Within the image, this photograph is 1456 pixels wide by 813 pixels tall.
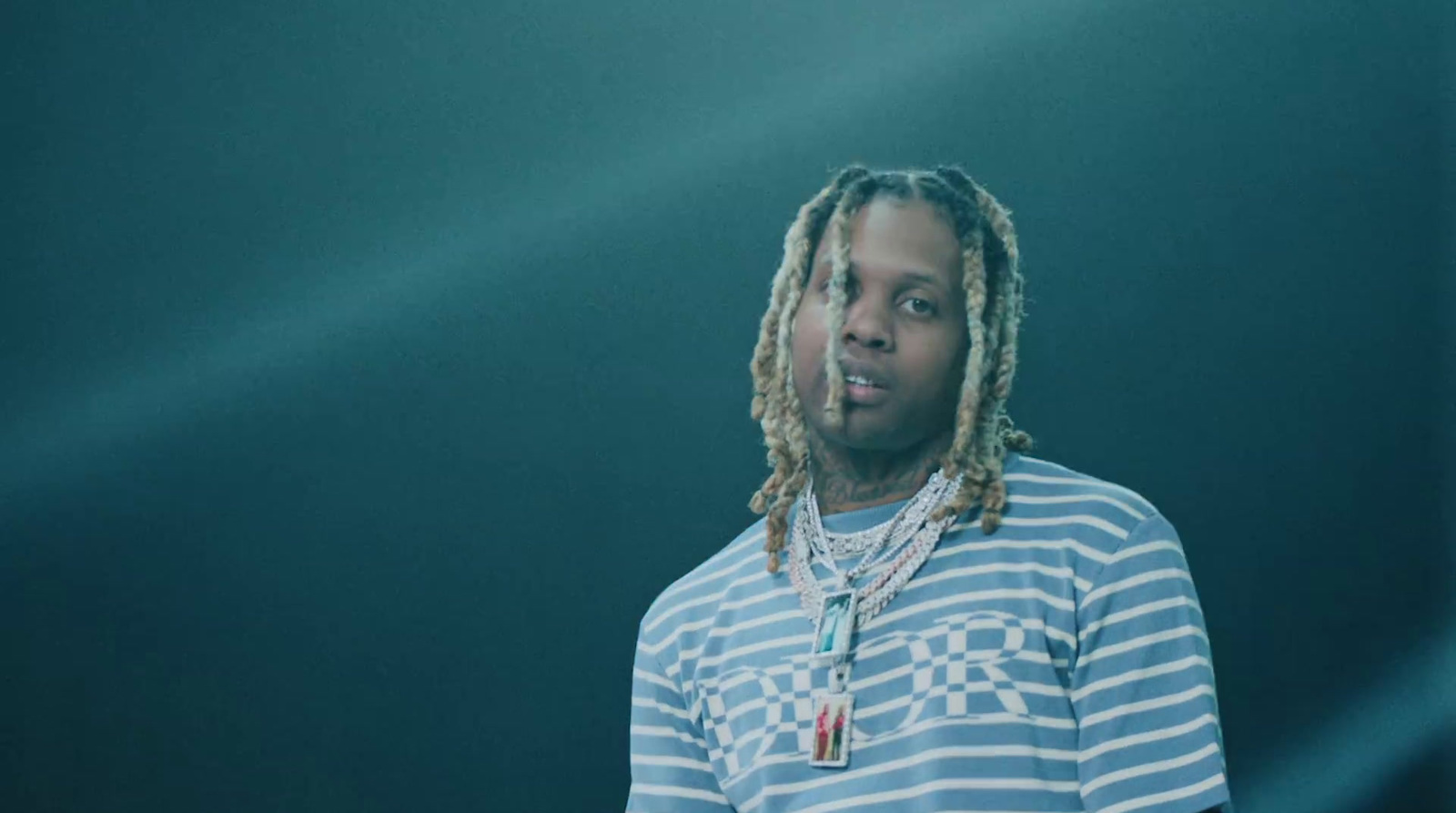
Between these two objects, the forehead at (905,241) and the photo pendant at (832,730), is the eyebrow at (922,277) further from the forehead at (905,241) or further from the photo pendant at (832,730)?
the photo pendant at (832,730)

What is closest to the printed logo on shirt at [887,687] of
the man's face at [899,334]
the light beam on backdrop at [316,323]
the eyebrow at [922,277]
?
the man's face at [899,334]

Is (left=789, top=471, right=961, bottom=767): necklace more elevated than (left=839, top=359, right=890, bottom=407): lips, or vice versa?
(left=839, top=359, right=890, bottom=407): lips

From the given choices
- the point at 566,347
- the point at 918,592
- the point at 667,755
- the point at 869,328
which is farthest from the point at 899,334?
the point at 566,347

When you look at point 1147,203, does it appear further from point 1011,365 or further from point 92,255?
point 92,255

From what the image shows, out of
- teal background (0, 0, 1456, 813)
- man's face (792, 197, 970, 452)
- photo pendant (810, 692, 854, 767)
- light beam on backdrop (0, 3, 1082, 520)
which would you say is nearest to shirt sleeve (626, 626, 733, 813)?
photo pendant (810, 692, 854, 767)

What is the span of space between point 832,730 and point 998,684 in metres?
0.18

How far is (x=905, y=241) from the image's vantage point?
1.56 meters

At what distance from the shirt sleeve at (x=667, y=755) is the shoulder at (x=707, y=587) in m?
0.04

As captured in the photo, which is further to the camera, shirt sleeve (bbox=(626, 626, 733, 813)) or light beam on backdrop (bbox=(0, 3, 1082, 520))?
light beam on backdrop (bbox=(0, 3, 1082, 520))

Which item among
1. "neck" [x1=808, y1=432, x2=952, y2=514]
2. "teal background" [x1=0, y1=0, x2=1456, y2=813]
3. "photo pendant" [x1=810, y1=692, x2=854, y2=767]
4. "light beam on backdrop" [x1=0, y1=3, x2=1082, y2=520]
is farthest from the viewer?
"light beam on backdrop" [x1=0, y1=3, x2=1082, y2=520]

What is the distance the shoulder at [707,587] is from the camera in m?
1.65

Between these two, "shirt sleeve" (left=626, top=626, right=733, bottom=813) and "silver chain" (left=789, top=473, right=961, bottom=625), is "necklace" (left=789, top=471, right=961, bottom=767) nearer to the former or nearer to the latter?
"silver chain" (left=789, top=473, right=961, bottom=625)

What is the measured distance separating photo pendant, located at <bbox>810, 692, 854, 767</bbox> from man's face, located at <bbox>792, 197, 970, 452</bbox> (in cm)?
27

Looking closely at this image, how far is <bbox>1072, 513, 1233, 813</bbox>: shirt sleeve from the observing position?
4.34 ft
